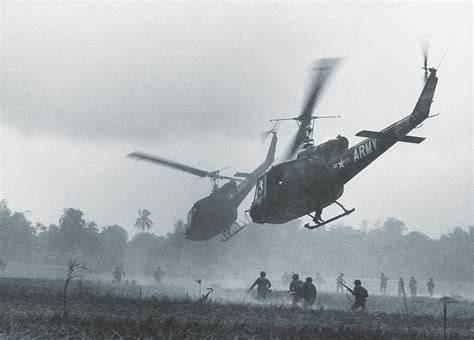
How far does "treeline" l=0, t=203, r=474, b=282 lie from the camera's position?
88.1 meters

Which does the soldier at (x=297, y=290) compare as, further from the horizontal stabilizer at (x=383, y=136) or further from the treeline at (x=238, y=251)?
the treeline at (x=238, y=251)

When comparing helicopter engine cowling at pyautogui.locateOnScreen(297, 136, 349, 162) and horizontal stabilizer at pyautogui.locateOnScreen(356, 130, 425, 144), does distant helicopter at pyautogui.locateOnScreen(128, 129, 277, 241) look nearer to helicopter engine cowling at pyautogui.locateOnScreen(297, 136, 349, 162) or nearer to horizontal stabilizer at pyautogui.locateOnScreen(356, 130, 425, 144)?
helicopter engine cowling at pyautogui.locateOnScreen(297, 136, 349, 162)

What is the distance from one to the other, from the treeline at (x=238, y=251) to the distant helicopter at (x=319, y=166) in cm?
6030

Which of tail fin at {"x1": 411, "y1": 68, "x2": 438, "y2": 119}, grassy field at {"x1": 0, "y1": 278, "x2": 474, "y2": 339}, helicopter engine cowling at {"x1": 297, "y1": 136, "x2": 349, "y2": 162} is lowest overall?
grassy field at {"x1": 0, "y1": 278, "x2": 474, "y2": 339}

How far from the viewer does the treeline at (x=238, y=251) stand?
88.1m

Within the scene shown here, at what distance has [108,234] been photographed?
107m

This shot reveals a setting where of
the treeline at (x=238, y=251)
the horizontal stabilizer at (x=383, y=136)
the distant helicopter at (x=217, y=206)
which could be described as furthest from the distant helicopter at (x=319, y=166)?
the treeline at (x=238, y=251)

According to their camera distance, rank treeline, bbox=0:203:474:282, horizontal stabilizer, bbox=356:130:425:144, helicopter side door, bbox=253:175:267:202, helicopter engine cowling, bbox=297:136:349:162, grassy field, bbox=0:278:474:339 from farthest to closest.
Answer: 1. treeline, bbox=0:203:474:282
2. helicopter side door, bbox=253:175:267:202
3. helicopter engine cowling, bbox=297:136:349:162
4. horizontal stabilizer, bbox=356:130:425:144
5. grassy field, bbox=0:278:474:339

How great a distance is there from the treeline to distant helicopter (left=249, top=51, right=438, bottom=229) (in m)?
60.3

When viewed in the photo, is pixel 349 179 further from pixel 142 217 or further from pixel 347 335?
pixel 142 217

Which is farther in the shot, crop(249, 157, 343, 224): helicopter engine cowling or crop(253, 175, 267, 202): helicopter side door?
crop(253, 175, 267, 202): helicopter side door

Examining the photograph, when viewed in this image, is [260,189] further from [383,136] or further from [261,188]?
[383,136]

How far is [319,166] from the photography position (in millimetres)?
16125

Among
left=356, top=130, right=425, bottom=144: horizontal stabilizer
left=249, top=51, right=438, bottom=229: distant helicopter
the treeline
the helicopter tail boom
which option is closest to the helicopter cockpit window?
left=249, top=51, right=438, bottom=229: distant helicopter
